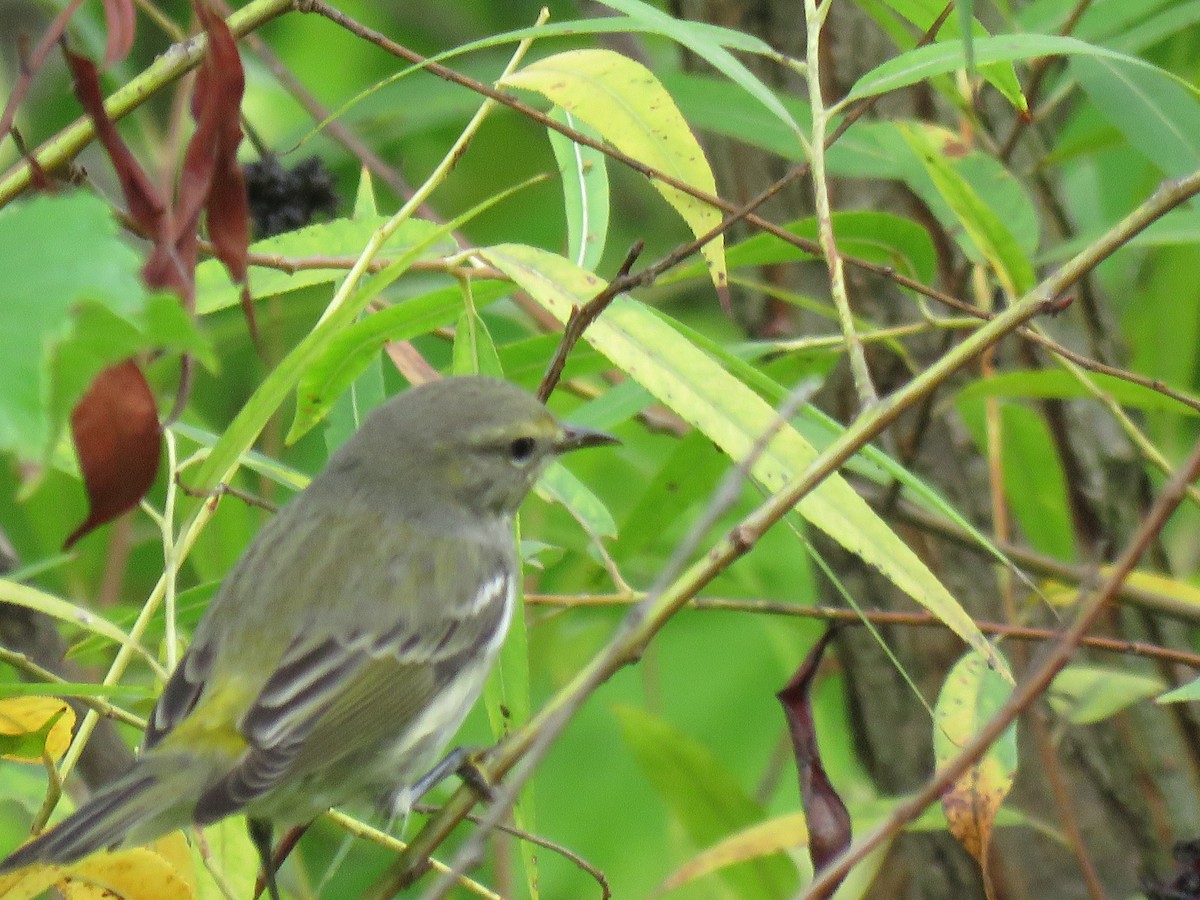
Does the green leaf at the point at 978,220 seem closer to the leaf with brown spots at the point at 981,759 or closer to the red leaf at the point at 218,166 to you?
the leaf with brown spots at the point at 981,759

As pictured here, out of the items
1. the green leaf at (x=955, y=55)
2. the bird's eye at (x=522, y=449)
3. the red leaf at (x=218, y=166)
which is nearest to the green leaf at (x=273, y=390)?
the red leaf at (x=218, y=166)

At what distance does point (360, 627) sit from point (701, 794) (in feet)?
3.23

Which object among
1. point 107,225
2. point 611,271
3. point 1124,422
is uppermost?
point 107,225

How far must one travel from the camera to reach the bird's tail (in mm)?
2014

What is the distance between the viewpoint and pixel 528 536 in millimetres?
3525

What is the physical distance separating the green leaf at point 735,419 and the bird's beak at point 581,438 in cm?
75

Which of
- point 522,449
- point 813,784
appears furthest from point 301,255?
point 813,784

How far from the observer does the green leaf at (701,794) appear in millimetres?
3307

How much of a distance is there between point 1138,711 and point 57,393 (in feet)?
9.16

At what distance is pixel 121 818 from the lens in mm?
2174

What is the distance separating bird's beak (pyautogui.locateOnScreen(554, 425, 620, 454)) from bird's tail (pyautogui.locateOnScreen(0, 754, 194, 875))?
90cm

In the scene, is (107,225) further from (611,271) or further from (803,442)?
(611,271)

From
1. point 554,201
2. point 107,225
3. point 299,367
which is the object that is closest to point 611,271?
point 554,201

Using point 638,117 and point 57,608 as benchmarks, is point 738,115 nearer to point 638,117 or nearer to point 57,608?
point 638,117
